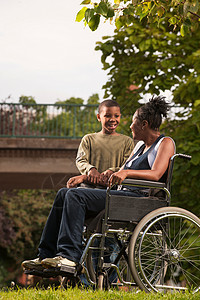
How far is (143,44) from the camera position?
10.7 meters

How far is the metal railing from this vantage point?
19.8 meters

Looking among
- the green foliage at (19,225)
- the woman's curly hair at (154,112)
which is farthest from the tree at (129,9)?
the green foliage at (19,225)

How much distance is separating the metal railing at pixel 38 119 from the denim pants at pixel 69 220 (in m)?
14.7

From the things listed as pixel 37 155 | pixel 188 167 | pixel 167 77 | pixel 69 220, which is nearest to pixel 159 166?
pixel 69 220

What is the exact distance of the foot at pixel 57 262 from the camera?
4.32m

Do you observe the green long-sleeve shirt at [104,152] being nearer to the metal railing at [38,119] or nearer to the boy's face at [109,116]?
the boy's face at [109,116]

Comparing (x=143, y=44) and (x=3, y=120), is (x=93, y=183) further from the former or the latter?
(x=3, y=120)

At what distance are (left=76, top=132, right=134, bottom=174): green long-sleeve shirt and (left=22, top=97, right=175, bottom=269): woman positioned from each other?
0.17m

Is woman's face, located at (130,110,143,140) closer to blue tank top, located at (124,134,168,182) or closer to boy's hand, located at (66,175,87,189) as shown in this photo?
blue tank top, located at (124,134,168,182)

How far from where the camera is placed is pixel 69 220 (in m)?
4.53

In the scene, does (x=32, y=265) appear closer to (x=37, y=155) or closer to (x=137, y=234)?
(x=137, y=234)

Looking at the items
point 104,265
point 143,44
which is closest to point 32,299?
point 104,265

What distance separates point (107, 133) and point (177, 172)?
4.76 metres

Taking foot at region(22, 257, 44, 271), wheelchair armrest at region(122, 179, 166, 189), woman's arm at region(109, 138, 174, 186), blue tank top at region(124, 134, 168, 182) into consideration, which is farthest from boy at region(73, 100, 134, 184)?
foot at region(22, 257, 44, 271)
